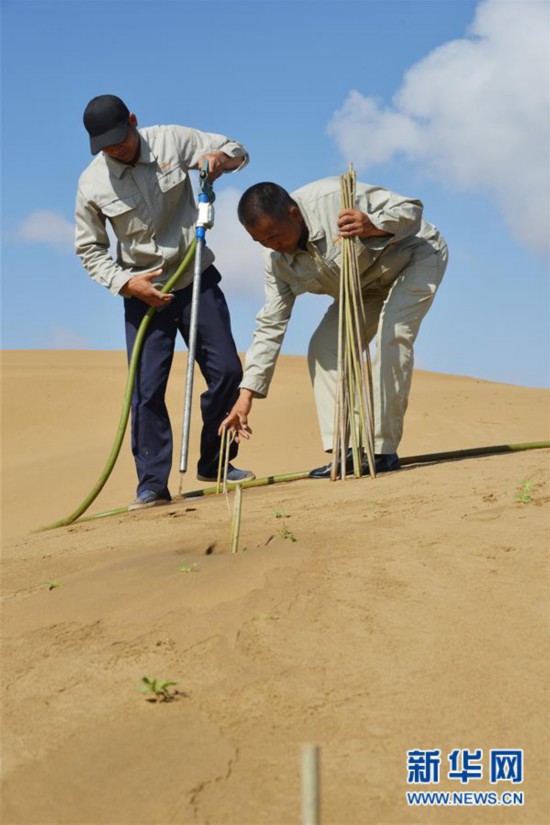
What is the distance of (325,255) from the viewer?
4.23 meters

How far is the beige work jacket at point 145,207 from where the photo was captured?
437 centimetres

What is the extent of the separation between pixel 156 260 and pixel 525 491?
2.09 metres

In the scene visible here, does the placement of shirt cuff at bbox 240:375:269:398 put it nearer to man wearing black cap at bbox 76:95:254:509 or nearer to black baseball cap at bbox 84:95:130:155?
man wearing black cap at bbox 76:95:254:509

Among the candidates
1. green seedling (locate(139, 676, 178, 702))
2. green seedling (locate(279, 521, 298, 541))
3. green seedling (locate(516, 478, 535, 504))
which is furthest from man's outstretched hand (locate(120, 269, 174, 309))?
green seedling (locate(139, 676, 178, 702))

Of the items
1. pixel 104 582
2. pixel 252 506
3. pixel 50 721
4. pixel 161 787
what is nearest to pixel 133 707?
pixel 50 721

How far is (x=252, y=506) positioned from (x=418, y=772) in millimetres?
2088

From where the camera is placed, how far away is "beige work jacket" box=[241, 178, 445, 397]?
13.7ft

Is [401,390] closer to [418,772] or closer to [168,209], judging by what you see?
[168,209]

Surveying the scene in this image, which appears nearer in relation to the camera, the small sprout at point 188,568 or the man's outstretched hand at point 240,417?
the small sprout at point 188,568

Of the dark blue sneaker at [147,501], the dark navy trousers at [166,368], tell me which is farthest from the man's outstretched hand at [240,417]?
the dark blue sneaker at [147,501]

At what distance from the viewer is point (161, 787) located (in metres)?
1.58

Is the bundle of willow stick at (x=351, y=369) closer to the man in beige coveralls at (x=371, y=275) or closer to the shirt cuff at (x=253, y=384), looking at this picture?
the man in beige coveralls at (x=371, y=275)

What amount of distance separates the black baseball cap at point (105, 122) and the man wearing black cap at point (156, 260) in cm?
13

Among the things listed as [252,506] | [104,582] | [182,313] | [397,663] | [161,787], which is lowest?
[161,787]
